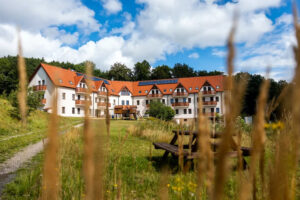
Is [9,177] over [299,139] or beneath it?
beneath

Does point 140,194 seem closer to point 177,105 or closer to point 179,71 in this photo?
point 177,105

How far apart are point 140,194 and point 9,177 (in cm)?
245

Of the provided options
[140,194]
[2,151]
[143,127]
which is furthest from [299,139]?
[143,127]

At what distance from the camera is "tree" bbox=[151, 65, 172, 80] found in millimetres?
54094

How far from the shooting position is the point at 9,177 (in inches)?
155

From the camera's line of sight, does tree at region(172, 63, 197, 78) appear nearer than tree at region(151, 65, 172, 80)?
No


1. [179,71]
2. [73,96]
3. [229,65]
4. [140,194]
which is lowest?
[140,194]

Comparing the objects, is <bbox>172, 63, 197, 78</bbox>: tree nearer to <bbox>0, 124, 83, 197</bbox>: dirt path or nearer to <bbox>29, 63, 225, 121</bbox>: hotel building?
<bbox>29, 63, 225, 121</bbox>: hotel building

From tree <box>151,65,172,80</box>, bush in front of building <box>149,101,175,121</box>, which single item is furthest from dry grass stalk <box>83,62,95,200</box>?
tree <box>151,65,172,80</box>

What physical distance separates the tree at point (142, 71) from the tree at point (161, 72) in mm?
1415

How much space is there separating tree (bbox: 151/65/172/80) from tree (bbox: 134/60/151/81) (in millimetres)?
1415

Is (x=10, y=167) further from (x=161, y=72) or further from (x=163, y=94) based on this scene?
(x=161, y=72)

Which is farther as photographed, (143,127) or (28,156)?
(143,127)

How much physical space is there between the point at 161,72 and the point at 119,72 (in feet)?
33.4
